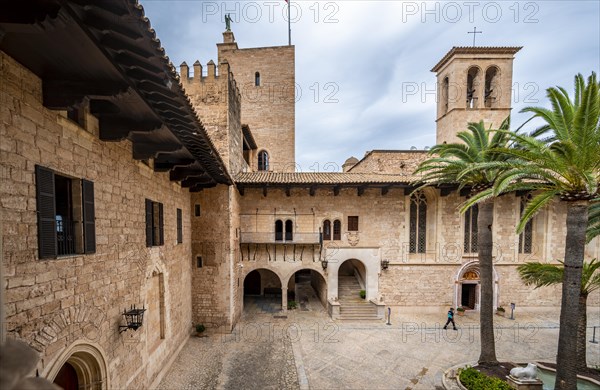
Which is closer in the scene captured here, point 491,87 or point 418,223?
point 418,223

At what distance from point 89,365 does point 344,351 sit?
8.62m

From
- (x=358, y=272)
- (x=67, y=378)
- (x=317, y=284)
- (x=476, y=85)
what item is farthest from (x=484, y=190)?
(x=476, y=85)

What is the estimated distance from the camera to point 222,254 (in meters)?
11.9

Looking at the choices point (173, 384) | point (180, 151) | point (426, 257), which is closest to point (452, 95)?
point (426, 257)

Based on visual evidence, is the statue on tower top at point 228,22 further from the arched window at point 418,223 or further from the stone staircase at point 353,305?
the stone staircase at point 353,305

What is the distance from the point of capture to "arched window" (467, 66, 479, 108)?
1833cm

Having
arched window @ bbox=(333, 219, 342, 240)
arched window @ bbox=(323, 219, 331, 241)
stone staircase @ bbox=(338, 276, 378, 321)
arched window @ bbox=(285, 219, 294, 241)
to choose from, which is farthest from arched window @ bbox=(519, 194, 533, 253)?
arched window @ bbox=(285, 219, 294, 241)

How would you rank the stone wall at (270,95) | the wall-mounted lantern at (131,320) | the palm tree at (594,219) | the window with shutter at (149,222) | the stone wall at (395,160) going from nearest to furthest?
1. the wall-mounted lantern at (131,320)
2. the window with shutter at (149,222)
3. the palm tree at (594,219)
4. the stone wall at (395,160)
5. the stone wall at (270,95)

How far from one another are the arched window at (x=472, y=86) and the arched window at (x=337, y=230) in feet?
43.6

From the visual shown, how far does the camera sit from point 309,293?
18062 mm

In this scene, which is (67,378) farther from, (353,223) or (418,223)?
(418,223)

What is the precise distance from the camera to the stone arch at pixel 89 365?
4590mm

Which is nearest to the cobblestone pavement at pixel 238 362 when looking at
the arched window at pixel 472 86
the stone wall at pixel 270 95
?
the stone wall at pixel 270 95

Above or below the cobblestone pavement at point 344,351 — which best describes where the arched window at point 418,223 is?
above
